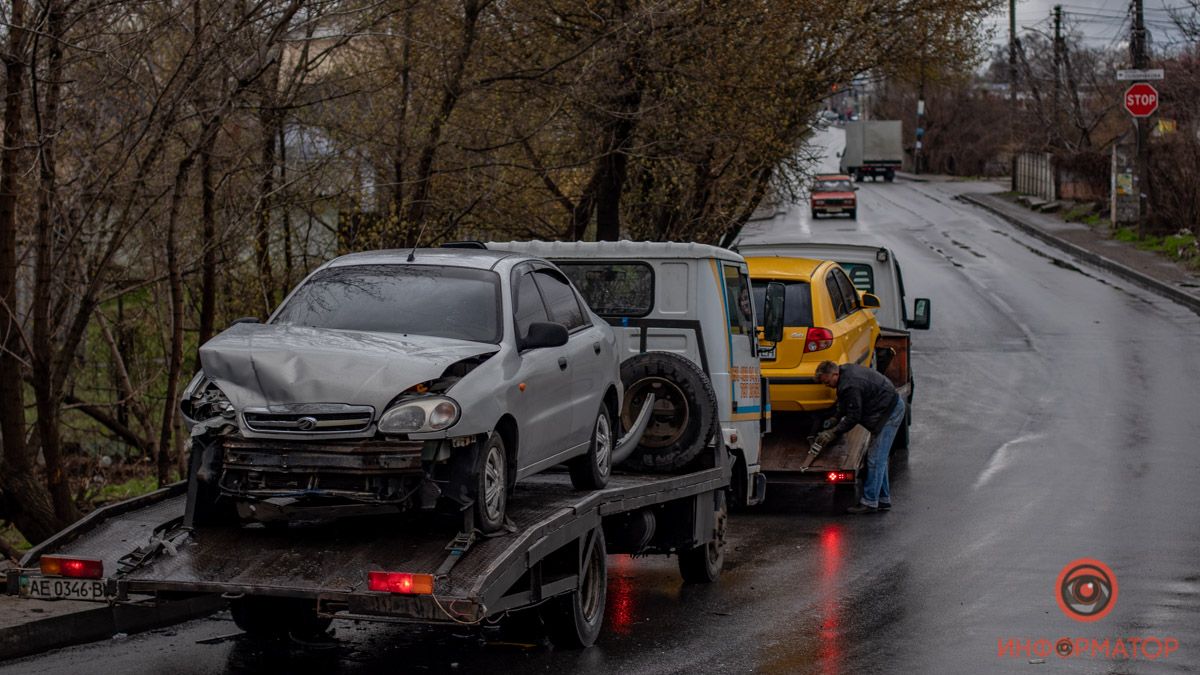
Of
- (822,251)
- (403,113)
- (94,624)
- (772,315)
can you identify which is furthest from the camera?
(822,251)

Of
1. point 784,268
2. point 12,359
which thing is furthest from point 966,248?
point 12,359

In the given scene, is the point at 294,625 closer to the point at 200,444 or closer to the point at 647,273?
the point at 200,444

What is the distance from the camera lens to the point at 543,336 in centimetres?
793

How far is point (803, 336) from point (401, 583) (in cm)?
813

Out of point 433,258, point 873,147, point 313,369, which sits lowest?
point 313,369

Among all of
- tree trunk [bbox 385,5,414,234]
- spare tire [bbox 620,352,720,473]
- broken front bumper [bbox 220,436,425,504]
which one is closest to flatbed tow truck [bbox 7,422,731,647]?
broken front bumper [bbox 220,436,425,504]

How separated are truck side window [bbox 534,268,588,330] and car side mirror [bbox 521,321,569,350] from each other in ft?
2.80

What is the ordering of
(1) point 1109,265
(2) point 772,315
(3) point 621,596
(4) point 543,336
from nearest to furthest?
(4) point 543,336 < (3) point 621,596 < (2) point 772,315 < (1) point 1109,265

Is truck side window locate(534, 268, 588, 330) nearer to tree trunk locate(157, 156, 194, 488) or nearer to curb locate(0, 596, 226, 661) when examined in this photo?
curb locate(0, 596, 226, 661)

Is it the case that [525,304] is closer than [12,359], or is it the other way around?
[525,304]

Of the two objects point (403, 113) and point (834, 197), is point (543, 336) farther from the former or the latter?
point (834, 197)

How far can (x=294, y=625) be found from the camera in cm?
867

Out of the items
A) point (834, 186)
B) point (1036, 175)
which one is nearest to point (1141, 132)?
point (834, 186)

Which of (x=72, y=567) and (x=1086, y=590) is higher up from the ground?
(x=72, y=567)
